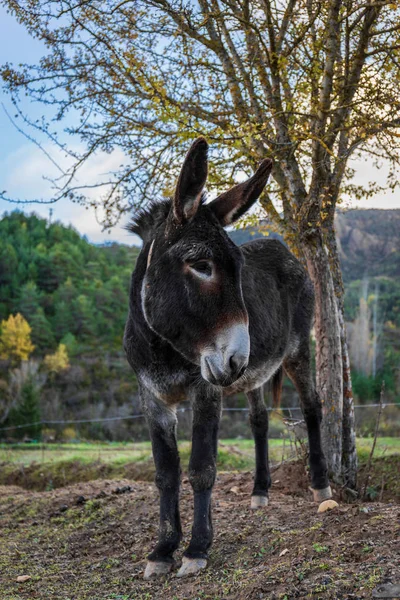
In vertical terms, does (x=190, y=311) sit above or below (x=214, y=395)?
above

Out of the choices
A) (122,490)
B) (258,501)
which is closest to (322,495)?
(258,501)

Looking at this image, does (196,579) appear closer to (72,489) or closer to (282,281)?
(282,281)

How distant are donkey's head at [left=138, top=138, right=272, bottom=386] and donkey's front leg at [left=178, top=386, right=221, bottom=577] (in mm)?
494

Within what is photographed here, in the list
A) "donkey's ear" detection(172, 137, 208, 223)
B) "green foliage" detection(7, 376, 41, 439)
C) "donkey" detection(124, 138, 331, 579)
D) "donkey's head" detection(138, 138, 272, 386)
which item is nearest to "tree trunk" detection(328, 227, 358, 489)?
"donkey" detection(124, 138, 331, 579)

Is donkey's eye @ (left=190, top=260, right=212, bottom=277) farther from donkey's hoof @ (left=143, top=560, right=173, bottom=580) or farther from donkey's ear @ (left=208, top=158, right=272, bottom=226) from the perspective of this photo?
donkey's hoof @ (left=143, top=560, right=173, bottom=580)

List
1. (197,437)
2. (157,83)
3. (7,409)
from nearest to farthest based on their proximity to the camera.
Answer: (197,437) < (157,83) < (7,409)

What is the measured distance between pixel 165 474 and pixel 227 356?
1.46 meters

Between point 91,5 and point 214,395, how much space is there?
6053mm

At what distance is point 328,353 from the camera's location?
7.87 meters

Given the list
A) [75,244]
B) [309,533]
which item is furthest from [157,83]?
[75,244]

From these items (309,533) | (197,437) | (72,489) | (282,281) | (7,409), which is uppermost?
(282,281)

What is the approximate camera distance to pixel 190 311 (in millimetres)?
4289

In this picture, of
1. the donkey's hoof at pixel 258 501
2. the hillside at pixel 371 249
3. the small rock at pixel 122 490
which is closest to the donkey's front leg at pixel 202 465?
the donkey's hoof at pixel 258 501

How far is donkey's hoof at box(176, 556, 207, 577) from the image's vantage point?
4551 millimetres
